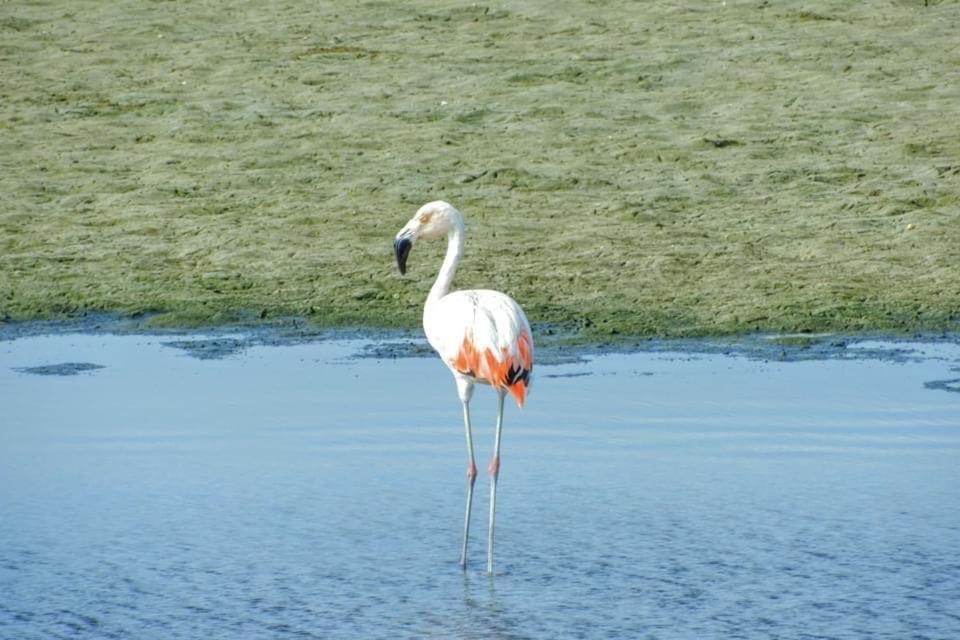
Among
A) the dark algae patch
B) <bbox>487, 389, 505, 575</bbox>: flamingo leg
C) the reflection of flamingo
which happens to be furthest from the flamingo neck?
the dark algae patch

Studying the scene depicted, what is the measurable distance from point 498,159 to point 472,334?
715 cm

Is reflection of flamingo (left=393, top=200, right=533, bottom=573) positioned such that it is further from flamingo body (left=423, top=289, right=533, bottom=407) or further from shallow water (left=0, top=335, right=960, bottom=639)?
shallow water (left=0, top=335, right=960, bottom=639)

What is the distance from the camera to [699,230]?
1202 centimetres

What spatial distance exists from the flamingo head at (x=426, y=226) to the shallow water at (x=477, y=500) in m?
0.91

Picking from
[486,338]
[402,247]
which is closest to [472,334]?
[486,338]

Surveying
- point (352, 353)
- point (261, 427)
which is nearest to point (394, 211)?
point (352, 353)

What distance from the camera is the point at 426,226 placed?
22.9 feet

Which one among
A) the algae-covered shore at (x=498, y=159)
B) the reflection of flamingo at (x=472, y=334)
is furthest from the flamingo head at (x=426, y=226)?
the algae-covered shore at (x=498, y=159)

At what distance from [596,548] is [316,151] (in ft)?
26.3

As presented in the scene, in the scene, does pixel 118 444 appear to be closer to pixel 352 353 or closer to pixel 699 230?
pixel 352 353

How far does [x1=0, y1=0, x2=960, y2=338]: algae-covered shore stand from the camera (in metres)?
10.9

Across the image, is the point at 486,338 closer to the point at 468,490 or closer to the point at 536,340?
the point at 468,490

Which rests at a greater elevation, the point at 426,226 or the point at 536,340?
the point at 426,226

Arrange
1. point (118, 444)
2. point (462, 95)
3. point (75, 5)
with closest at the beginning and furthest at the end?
point (118, 444) → point (462, 95) → point (75, 5)
